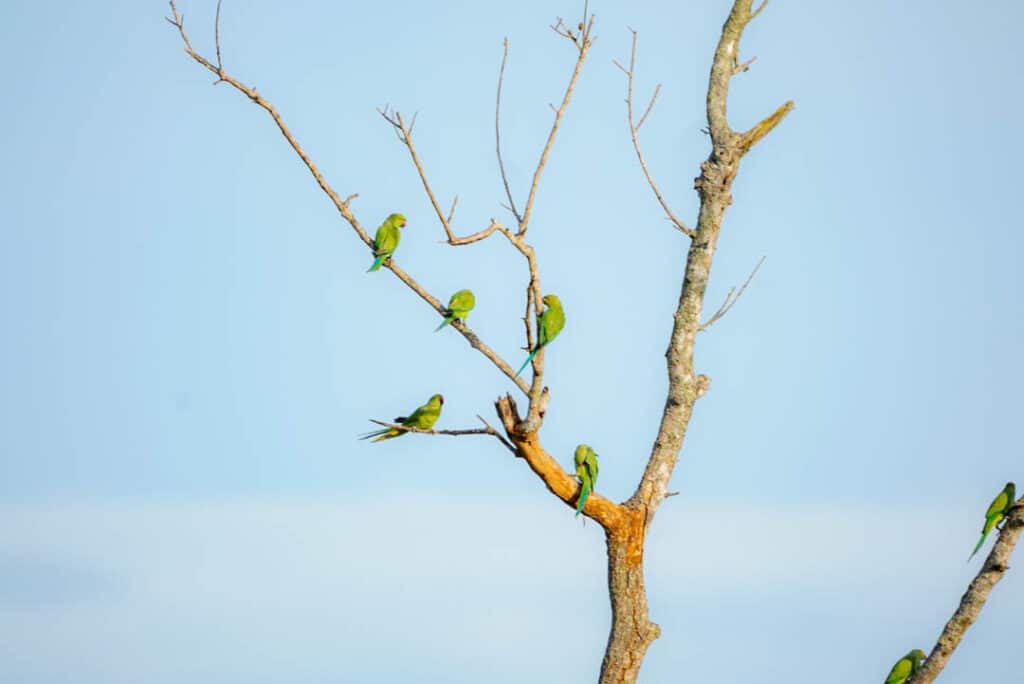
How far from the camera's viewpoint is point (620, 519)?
8516mm

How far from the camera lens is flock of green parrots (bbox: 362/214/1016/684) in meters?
8.81

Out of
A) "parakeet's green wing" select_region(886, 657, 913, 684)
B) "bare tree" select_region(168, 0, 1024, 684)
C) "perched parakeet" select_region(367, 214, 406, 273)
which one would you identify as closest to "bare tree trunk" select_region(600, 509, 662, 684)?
"bare tree" select_region(168, 0, 1024, 684)

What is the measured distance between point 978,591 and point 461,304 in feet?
14.8

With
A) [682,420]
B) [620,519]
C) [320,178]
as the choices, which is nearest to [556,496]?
[620,519]

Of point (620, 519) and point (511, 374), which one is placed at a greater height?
point (511, 374)

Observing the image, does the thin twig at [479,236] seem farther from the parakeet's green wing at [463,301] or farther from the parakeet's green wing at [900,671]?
the parakeet's green wing at [900,671]

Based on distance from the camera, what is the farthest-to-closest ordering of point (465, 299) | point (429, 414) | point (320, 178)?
point (429, 414)
point (465, 299)
point (320, 178)

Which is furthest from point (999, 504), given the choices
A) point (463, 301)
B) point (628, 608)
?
point (463, 301)

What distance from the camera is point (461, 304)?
33.5 ft

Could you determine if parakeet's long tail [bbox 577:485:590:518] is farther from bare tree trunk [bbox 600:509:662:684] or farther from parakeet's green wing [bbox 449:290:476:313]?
parakeet's green wing [bbox 449:290:476:313]

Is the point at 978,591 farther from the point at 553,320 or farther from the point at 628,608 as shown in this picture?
the point at 553,320

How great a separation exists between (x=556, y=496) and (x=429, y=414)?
2774 mm

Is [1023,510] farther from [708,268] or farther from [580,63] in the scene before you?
[580,63]

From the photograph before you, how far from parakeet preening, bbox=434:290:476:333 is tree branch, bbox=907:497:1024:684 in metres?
4.16
